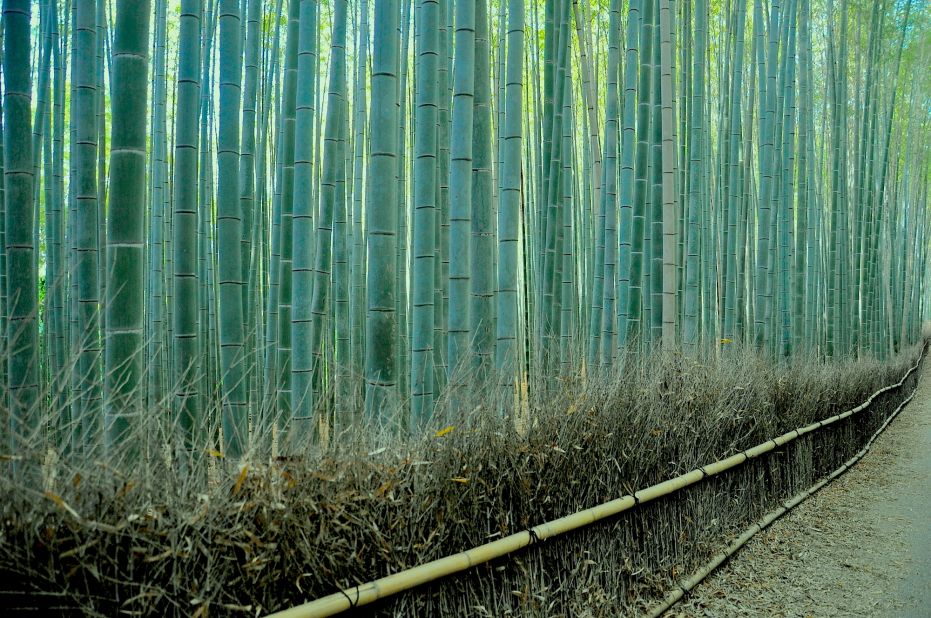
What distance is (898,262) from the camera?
10.7 meters

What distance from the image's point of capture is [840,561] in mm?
3031

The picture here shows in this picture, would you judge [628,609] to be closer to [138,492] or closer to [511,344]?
[511,344]

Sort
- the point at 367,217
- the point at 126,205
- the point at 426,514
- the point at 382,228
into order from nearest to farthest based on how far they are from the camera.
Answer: the point at 426,514 < the point at 126,205 < the point at 382,228 < the point at 367,217

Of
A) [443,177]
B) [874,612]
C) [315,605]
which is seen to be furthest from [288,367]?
[874,612]

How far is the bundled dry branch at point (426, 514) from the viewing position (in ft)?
3.84

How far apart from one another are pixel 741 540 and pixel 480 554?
1.81m

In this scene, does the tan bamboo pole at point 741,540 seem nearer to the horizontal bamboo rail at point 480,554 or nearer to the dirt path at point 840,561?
the dirt path at point 840,561

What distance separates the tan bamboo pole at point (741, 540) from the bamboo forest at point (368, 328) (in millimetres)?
63

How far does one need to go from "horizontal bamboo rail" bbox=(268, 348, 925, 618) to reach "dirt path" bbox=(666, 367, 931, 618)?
0.39 metres

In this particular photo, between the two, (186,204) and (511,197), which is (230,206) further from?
(511,197)

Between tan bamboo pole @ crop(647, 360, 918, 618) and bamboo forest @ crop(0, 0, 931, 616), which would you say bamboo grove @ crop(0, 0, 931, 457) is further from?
tan bamboo pole @ crop(647, 360, 918, 618)

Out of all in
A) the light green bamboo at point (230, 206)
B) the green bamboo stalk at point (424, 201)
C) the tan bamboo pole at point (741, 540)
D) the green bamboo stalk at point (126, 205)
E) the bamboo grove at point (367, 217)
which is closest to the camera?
the green bamboo stalk at point (126, 205)

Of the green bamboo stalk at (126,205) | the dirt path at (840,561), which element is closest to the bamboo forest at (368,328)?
the green bamboo stalk at (126,205)

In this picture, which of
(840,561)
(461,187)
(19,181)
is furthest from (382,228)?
(840,561)
